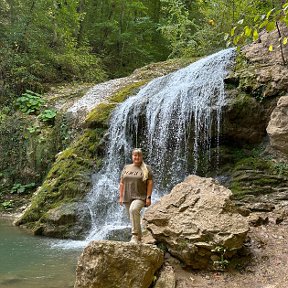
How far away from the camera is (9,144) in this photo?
14.0 metres

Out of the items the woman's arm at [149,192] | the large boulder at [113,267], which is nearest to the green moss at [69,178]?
the woman's arm at [149,192]

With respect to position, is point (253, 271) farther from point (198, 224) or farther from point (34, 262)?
point (34, 262)

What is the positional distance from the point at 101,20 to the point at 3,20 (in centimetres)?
652

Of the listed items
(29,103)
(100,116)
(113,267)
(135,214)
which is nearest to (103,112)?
(100,116)

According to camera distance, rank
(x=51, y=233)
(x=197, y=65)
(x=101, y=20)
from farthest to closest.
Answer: (x=101, y=20) → (x=197, y=65) → (x=51, y=233)

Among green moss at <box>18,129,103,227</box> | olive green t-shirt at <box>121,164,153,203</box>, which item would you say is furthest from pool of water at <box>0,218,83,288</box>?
olive green t-shirt at <box>121,164,153,203</box>

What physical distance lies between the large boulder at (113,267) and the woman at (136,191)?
598 millimetres

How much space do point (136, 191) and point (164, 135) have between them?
4.90m

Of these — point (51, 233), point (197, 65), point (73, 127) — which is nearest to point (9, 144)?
point (73, 127)

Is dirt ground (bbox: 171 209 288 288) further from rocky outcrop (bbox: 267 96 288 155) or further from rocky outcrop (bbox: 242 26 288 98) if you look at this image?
rocky outcrop (bbox: 242 26 288 98)

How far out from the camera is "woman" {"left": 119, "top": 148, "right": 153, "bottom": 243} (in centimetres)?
576

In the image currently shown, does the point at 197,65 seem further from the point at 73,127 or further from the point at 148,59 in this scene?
the point at 148,59

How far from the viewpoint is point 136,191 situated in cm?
582

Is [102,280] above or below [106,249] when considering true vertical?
below
